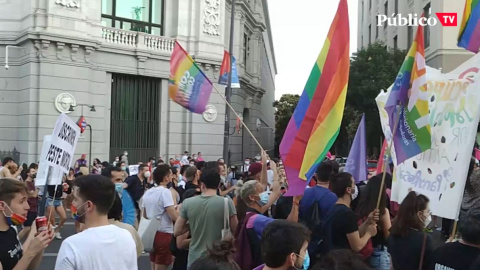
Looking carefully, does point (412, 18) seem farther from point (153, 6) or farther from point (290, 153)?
point (290, 153)

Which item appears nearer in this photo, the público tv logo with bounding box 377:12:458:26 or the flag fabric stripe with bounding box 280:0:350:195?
the flag fabric stripe with bounding box 280:0:350:195

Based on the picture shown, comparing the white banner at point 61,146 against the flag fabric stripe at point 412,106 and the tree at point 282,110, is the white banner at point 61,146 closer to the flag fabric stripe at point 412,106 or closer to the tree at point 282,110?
the flag fabric stripe at point 412,106

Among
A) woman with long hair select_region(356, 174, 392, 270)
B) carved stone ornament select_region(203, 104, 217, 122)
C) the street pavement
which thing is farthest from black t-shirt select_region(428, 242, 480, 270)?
carved stone ornament select_region(203, 104, 217, 122)

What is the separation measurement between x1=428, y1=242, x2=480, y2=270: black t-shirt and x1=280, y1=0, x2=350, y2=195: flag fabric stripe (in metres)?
1.43

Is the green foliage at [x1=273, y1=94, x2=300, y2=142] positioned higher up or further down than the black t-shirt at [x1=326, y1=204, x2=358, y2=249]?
higher up

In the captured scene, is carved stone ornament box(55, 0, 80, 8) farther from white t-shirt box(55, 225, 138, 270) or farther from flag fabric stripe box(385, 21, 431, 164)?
white t-shirt box(55, 225, 138, 270)

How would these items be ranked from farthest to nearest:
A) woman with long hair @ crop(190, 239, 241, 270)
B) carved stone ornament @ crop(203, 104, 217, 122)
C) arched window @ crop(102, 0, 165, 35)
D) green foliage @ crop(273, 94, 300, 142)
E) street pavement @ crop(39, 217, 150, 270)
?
1. green foliage @ crop(273, 94, 300, 142)
2. carved stone ornament @ crop(203, 104, 217, 122)
3. arched window @ crop(102, 0, 165, 35)
4. street pavement @ crop(39, 217, 150, 270)
5. woman with long hair @ crop(190, 239, 241, 270)

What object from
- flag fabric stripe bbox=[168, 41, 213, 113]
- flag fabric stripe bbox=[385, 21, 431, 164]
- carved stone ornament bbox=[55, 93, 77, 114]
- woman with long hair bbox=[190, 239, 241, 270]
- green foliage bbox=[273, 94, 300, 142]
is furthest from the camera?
green foliage bbox=[273, 94, 300, 142]

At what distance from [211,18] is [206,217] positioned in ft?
70.9

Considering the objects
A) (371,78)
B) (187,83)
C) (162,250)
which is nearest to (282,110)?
(371,78)

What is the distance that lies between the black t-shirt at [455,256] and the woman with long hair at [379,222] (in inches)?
49.4

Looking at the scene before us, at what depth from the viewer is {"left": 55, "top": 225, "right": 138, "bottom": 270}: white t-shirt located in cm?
298

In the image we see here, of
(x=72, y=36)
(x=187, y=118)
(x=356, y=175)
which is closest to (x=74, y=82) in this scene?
(x=72, y=36)

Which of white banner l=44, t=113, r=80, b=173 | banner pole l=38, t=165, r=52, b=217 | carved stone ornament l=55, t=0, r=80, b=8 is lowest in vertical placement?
banner pole l=38, t=165, r=52, b=217
